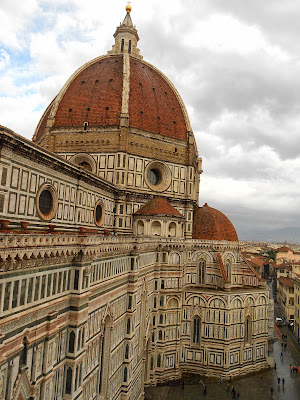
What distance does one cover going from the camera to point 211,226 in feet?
118

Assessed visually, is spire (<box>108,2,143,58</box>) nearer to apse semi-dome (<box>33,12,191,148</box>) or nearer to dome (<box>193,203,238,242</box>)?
apse semi-dome (<box>33,12,191,148</box>)

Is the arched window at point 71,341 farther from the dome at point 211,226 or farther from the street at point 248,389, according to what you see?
the dome at point 211,226

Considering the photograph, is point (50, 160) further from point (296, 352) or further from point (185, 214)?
point (296, 352)

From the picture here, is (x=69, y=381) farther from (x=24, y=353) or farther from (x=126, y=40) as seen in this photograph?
(x=126, y=40)

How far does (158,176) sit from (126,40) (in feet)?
60.5

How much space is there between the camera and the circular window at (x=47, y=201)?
736 inches

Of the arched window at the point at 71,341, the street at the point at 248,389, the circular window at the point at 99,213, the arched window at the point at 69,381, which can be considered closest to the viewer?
the arched window at the point at 69,381

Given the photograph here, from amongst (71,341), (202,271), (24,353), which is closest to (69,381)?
(71,341)

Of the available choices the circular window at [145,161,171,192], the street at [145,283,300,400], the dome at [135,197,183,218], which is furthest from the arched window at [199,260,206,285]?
the street at [145,283,300,400]

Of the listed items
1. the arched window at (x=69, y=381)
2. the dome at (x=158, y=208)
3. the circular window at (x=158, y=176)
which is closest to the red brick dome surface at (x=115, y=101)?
the circular window at (x=158, y=176)

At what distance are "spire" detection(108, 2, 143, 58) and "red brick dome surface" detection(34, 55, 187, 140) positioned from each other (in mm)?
3100

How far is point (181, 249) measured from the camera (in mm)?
31141

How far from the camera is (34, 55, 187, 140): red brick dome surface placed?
32.7 metres

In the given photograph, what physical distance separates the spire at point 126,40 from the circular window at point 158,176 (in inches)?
604
